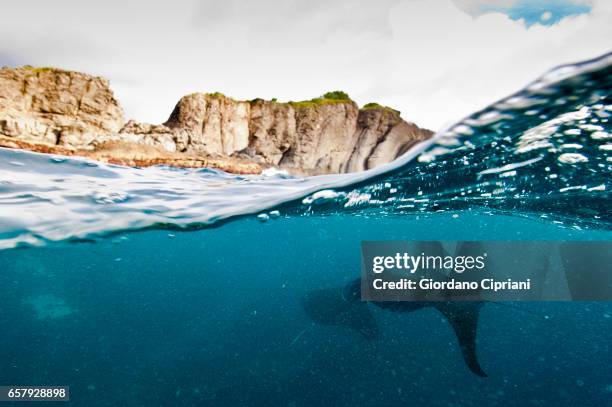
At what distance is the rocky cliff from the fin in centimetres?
2597

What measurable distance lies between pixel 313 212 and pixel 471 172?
631 cm

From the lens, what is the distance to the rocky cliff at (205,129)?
29.7 m

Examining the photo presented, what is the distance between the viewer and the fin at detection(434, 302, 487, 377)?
794cm

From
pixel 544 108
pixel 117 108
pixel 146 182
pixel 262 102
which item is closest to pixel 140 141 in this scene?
pixel 117 108

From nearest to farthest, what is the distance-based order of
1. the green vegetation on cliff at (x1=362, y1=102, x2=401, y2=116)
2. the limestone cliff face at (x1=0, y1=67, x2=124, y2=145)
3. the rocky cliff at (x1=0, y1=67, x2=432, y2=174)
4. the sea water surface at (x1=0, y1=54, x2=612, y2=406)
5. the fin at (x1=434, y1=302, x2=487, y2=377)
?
the sea water surface at (x1=0, y1=54, x2=612, y2=406) < the fin at (x1=434, y1=302, x2=487, y2=377) < the rocky cliff at (x1=0, y1=67, x2=432, y2=174) < the limestone cliff face at (x1=0, y1=67, x2=124, y2=145) < the green vegetation on cliff at (x1=362, y1=102, x2=401, y2=116)

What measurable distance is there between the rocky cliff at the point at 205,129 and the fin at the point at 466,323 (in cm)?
2597

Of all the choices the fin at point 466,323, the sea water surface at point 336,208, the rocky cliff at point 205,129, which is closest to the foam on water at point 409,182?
the sea water surface at point 336,208

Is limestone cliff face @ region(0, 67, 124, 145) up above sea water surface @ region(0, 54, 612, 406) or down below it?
above

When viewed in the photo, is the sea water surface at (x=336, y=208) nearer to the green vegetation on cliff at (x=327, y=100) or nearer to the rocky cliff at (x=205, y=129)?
the rocky cliff at (x=205, y=129)

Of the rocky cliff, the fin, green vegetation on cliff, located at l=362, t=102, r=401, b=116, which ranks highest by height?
green vegetation on cliff, located at l=362, t=102, r=401, b=116

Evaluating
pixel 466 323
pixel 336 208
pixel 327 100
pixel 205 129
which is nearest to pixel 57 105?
pixel 205 129

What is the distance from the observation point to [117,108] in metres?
36.6

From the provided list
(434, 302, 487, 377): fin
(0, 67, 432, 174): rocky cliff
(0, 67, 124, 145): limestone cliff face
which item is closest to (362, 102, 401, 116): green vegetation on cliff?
(0, 67, 432, 174): rocky cliff

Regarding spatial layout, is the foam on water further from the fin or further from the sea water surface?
the fin
